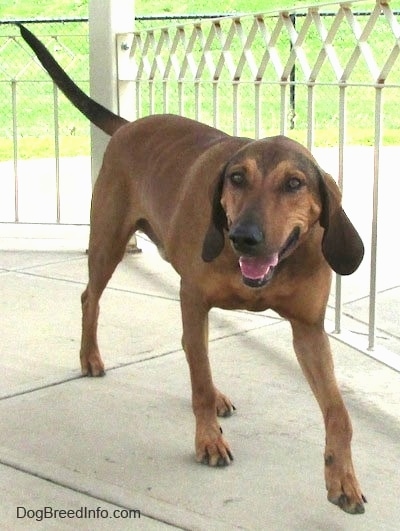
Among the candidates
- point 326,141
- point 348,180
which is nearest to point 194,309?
point 348,180

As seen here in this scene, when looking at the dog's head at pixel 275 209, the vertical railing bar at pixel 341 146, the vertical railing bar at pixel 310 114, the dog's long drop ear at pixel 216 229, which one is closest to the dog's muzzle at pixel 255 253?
the dog's head at pixel 275 209

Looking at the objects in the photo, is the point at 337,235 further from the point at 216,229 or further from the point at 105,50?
the point at 105,50

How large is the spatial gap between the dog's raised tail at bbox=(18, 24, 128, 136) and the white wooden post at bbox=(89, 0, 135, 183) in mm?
1862

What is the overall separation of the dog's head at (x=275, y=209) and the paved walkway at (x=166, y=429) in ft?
2.39

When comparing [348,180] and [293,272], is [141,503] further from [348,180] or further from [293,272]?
[348,180]

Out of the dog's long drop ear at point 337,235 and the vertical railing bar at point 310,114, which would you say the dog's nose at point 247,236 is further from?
the vertical railing bar at point 310,114

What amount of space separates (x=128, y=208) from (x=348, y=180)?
263 inches

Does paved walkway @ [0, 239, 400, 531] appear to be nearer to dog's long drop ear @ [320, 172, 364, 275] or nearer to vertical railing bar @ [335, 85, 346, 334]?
vertical railing bar @ [335, 85, 346, 334]

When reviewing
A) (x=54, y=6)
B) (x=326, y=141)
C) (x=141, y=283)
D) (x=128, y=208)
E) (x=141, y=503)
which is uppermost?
(x=54, y=6)

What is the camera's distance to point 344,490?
3025 mm

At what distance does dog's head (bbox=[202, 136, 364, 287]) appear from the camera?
9.41 ft

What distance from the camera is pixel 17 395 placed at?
412 centimetres

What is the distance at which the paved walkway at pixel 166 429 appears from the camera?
3.03 meters

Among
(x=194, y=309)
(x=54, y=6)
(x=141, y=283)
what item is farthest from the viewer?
(x=54, y=6)
